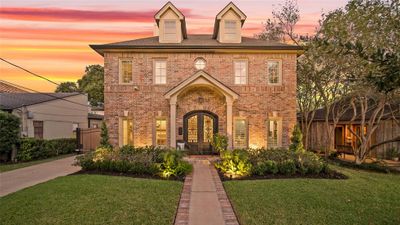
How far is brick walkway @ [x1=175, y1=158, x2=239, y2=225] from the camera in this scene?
5.53 metres

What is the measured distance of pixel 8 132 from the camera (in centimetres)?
1369

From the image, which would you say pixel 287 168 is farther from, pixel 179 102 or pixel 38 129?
pixel 38 129

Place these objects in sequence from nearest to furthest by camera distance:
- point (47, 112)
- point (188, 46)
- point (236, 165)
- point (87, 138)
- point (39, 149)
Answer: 1. point (236, 165)
2. point (188, 46)
3. point (39, 149)
4. point (47, 112)
5. point (87, 138)

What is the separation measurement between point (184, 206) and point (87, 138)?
16054 mm

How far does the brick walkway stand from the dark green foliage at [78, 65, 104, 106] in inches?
1294

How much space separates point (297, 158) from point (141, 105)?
9.01m

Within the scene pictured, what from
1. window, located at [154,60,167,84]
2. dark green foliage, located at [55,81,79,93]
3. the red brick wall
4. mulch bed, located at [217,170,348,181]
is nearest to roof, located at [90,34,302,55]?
the red brick wall

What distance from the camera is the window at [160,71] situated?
1473 cm

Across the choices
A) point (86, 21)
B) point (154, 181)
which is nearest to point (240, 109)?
point (154, 181)

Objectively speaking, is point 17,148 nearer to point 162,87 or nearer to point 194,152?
point 162,87

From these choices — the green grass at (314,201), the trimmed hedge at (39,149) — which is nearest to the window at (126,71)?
the trimmed hedge at (39,149)

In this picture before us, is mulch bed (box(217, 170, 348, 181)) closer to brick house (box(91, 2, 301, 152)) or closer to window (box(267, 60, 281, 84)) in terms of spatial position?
brick house (box(91, 2, 301, 152))

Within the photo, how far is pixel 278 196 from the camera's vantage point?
6992 mm

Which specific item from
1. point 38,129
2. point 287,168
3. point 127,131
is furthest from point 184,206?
point 38,129
